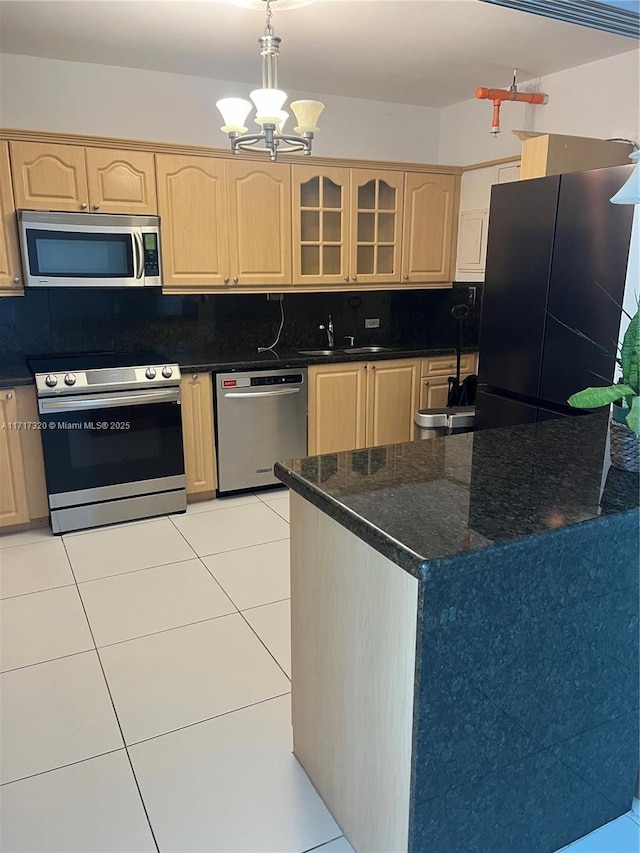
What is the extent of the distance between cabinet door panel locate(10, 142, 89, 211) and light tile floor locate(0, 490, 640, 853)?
6.04ft

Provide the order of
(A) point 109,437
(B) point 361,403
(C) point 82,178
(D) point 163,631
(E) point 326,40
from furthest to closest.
Result: (B) point 361,403
(A) point 109,437
(C) point 82,178
(E) point 326,40
(D) point 163,631

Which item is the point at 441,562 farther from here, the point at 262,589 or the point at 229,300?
the point at 229,300

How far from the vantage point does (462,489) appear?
1.41m

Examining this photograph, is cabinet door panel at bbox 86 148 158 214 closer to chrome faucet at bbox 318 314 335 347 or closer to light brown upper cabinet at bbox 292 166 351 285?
light brown upper cabinet at bbox 292 166 351 285

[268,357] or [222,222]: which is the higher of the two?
[222,222]

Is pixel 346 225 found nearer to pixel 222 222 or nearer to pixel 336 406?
pixel 222 222

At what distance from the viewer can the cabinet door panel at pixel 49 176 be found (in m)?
3.18

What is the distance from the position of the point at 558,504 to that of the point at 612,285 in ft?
5.40

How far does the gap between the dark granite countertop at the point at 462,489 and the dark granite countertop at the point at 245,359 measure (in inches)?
82.8

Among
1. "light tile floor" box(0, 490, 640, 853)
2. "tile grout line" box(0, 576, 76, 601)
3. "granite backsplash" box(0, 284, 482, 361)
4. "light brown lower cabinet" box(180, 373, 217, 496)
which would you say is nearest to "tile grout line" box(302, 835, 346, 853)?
"light tile floor" box(0, 490, 640, 853)

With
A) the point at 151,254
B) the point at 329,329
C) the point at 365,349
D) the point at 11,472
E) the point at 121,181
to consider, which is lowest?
the point at 11,472

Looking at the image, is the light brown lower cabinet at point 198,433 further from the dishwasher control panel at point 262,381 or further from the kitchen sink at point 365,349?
the kitchen sink at point 365,349

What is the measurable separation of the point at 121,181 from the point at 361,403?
2.01 metres

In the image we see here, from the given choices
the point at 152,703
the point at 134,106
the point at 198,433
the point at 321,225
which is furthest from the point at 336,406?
the point at 152,703
